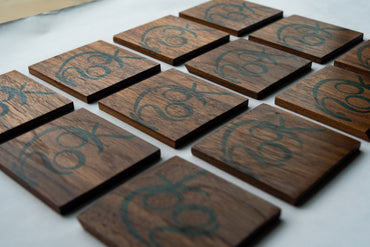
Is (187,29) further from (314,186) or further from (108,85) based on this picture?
(314,186)

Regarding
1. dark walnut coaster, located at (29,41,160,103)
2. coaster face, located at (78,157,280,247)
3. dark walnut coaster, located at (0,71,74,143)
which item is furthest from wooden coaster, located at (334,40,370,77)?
dark walnut coaster, located at (0,71,74,143)

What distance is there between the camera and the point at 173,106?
45.7 inches

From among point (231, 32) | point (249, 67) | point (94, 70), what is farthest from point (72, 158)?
point (231, 32)

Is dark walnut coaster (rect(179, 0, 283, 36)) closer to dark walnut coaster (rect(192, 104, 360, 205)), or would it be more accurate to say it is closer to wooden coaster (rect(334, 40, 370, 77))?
wooden coaster (rect(334, 40, 370, 77))

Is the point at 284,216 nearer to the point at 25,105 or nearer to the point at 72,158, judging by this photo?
the point at 72,158

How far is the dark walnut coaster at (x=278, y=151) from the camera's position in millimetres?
923

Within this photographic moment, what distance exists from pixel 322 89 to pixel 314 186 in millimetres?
387

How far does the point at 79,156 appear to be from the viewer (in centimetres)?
99

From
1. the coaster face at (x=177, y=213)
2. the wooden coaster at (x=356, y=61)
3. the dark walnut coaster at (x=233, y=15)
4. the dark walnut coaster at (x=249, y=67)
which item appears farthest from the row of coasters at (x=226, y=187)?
the dark walnut coaster at (x=233, y=15)

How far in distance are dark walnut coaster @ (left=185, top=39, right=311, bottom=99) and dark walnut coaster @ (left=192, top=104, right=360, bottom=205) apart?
0.51 ft

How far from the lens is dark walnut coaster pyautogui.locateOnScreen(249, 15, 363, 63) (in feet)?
4.73

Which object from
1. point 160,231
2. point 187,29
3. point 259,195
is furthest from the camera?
point 187,29

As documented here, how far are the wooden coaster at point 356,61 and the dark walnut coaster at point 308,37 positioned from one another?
49 millimetres

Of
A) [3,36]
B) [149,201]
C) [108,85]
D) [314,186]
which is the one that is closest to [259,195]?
[314,186]
